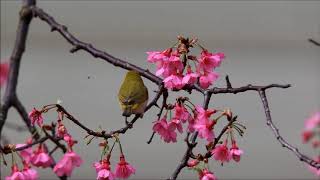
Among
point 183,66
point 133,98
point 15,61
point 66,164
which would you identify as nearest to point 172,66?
point 183,66

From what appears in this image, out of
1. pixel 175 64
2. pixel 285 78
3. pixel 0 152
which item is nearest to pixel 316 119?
pixel 285 78

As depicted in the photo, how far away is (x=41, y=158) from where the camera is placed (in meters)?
1.88

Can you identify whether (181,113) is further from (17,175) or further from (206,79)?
(17,175)

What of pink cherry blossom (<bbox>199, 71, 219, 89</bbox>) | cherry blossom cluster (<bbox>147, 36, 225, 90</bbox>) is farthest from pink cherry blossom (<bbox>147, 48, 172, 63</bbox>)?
pink cherry blossom (<bbox>199, 71, 219, 89</bbox>)

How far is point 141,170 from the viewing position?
436 cm

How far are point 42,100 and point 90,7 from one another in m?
0.66

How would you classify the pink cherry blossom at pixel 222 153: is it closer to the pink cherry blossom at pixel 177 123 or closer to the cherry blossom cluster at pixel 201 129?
the cherry blossom cluster at pixel 201 129

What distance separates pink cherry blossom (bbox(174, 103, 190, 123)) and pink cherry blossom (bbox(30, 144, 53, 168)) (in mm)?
374

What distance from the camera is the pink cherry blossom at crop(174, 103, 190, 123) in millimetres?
1775

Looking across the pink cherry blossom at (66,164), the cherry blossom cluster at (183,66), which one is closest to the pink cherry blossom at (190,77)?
the cherry blossom cluster at (183,66)

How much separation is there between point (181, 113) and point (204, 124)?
0.08 meters

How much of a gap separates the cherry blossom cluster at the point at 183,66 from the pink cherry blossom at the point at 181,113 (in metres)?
0.05

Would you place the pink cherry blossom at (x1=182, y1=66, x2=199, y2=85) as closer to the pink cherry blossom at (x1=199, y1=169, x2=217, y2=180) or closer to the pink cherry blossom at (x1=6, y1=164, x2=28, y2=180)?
the pink cherry blossom at (x1=199, y1=169, x2=217, y2=180)

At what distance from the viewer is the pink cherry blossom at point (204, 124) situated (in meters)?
1.73
